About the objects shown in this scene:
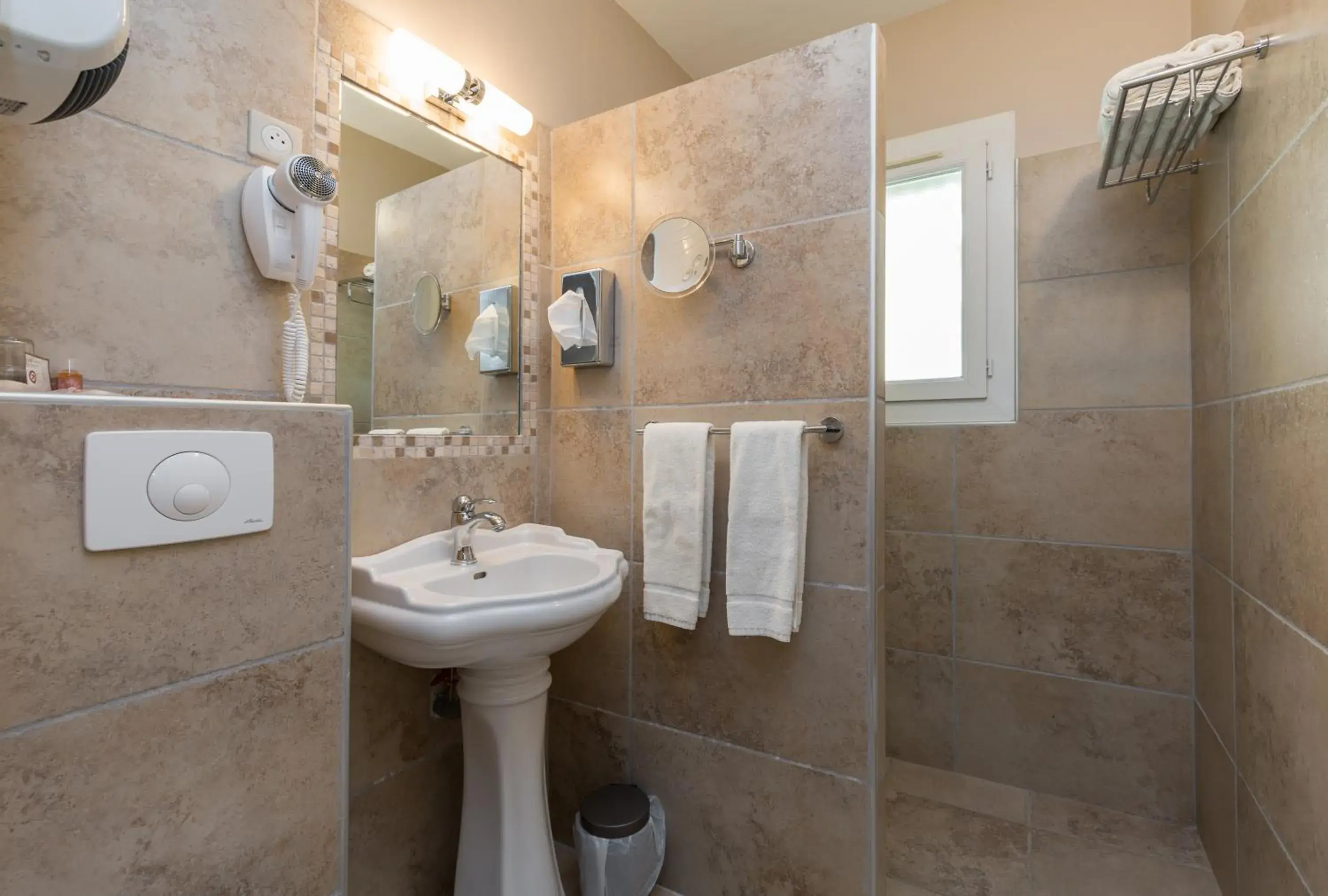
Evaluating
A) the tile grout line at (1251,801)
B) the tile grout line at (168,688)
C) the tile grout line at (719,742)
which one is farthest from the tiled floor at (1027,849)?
the tile grout line at (168,688)

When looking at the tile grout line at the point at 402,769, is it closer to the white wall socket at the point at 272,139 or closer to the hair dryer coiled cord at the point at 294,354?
the hair dryer coiled cord at the point at 294,354

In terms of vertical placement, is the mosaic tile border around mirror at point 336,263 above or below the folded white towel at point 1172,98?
below

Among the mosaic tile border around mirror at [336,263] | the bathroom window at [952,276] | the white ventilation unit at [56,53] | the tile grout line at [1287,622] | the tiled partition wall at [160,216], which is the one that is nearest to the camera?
the white ventilation unit at [56,53]

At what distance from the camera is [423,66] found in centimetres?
139

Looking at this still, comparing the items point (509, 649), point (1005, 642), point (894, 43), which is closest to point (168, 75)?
point (509, 649)

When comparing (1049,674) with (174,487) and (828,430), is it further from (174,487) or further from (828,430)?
(174,487)

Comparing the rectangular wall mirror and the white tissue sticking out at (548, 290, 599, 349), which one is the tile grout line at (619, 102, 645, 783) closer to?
the white tissue sticking out at (548, 290, 599, 349)

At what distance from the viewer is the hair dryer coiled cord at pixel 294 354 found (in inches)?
40.2

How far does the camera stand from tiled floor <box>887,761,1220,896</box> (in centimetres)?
153

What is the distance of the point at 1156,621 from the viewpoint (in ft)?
5.78

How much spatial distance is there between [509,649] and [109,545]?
0.60m

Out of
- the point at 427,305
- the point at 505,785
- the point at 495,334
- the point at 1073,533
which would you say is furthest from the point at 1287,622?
the point at 427,305

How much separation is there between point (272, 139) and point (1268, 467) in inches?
77.6

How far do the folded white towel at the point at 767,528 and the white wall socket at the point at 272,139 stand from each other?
1021mm
